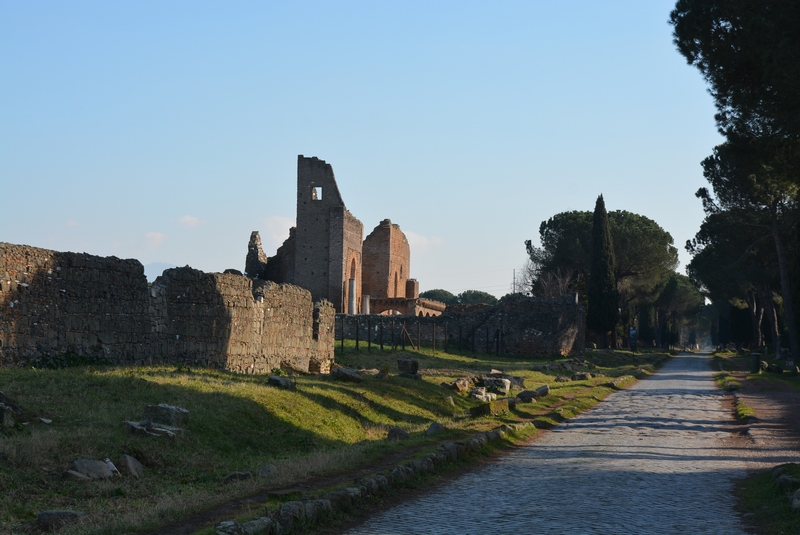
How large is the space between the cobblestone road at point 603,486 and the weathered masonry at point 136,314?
7843mm

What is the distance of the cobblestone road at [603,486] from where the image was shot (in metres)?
8.05

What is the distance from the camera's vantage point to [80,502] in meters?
8.48

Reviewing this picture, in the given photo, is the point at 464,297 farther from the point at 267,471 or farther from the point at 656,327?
the point at 267,471

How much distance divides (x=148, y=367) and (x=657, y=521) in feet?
37.5

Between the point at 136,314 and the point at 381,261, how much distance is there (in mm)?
56624

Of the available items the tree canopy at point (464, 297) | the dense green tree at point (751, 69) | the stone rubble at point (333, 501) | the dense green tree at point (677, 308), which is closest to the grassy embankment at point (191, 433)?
the stone rubble at point (333, 501)

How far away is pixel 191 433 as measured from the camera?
1211 centimetres

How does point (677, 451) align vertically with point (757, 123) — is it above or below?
below

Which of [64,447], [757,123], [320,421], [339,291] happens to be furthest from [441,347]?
[64,447]

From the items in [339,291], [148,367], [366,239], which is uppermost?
[366,239]

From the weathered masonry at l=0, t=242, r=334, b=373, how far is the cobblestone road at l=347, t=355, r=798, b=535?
25.7 feet

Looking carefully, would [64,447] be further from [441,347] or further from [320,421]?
[441,347]

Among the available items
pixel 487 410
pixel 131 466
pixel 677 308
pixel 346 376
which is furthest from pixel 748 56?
pixel 677 308

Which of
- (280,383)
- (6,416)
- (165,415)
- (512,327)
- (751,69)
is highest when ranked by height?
(751,69)
